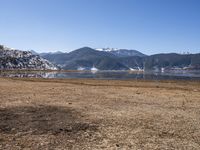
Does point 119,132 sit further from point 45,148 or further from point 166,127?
point 45,148

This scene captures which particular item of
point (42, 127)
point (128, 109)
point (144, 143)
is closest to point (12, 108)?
point (42, 127)

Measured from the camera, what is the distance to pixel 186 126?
20.1 m

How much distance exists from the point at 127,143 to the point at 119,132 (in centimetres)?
224

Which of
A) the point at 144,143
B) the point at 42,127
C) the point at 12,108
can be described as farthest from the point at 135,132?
the point at 12,108

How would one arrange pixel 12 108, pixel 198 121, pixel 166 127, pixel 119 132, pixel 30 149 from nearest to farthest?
pixel 30 149
pixel 119 132
pixel 166 127
pixel 198 121
pixel 12 108

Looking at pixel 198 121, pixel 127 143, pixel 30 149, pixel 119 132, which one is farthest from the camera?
pixel 198 121

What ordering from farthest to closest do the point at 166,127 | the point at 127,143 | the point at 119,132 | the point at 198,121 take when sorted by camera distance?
the point at 198,121 < the point at 166,127 < the point at 119,132 < the point at 127,143

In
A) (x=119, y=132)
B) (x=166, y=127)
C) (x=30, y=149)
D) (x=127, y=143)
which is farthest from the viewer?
(x=166, y=127)

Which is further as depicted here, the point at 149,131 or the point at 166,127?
the point at 166,127

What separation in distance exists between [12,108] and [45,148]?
1164 cm

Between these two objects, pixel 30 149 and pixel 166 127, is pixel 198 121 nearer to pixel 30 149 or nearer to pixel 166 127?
pixel 166 127

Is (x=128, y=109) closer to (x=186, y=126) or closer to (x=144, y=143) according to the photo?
(x=186, y=126)

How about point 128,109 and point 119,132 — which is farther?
point 128,109

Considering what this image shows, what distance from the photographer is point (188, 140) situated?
16594 mm
